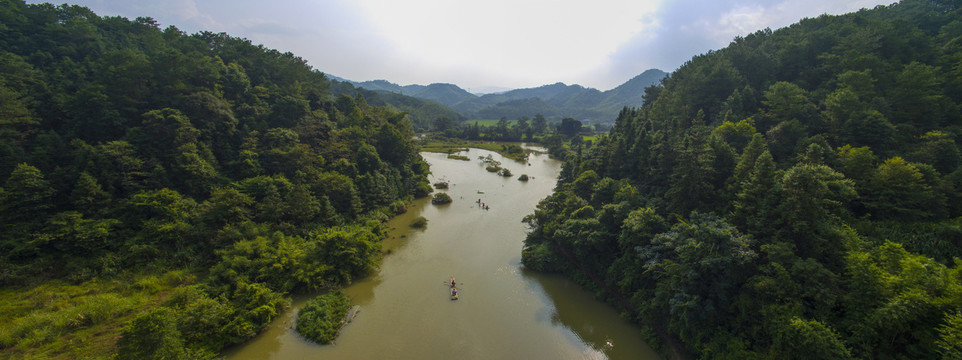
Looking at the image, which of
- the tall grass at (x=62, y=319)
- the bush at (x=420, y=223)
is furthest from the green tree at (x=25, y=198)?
the bush at (x=420, y=223)

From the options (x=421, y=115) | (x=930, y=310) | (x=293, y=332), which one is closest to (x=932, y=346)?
(x=930, y=310)

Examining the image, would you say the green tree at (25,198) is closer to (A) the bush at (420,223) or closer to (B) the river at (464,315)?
(B) the river at (464,315)

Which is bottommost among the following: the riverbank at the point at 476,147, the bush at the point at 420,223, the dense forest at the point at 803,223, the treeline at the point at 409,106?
the bush at the point at 420,223

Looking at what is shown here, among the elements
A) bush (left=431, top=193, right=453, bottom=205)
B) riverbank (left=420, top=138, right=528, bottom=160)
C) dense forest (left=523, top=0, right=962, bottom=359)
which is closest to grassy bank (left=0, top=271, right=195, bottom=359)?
dense forest (left=523, top=0, right=962, bottom=359)

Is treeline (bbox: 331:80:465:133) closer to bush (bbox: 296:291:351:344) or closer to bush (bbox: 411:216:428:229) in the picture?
bush (bbox: 411:216:428:229)

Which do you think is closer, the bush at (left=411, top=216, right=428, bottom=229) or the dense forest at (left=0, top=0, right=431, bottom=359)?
the dense forest at (left=0, top=0, right=431, bottom=359)
